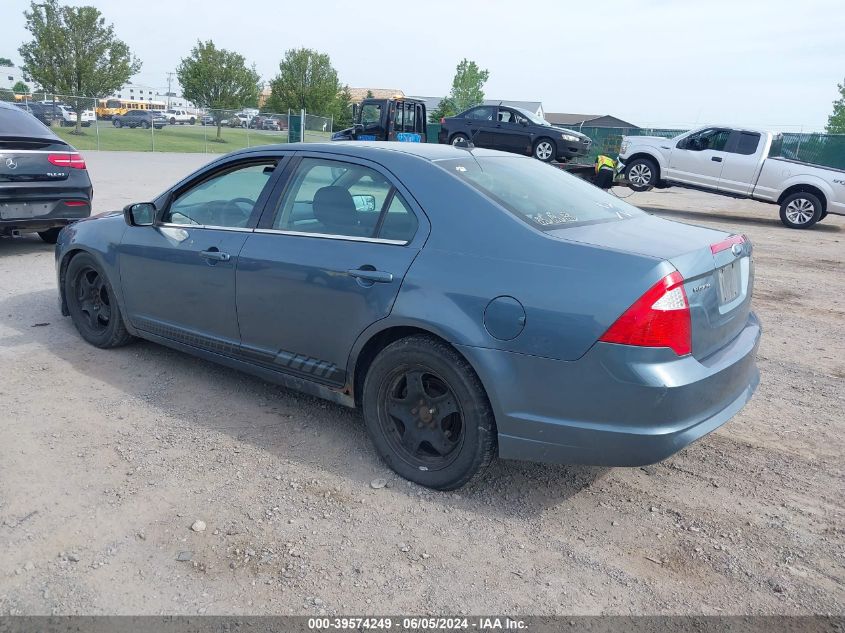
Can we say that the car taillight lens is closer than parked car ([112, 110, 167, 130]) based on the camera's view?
Yes

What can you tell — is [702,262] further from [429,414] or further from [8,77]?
[8,77]

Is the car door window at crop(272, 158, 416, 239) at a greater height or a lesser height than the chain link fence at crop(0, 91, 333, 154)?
greater

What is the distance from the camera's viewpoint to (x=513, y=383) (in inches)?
114

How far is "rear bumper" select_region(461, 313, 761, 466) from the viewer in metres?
2.72

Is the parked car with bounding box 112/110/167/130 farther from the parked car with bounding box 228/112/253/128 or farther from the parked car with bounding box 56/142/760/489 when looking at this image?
the parked car with bounding box 56/142/760/489

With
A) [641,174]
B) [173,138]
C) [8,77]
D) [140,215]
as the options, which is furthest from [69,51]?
[8,77]

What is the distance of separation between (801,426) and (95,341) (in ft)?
15.8

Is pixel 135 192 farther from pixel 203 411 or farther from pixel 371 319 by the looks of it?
pixel 371 319

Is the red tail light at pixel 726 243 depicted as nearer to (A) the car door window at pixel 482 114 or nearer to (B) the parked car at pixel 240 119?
(A) the car door window at pixel 482 114

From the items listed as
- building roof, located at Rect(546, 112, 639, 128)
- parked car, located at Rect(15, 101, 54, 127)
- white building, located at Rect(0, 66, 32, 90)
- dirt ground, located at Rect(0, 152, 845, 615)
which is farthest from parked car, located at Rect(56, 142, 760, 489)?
white building, located at Rect(0, 66, 32, 90)

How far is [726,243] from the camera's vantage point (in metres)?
3.20

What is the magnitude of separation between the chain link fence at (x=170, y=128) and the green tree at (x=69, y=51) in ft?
9.15

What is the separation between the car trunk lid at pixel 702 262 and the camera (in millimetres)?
2848

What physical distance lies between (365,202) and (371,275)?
494 mm
